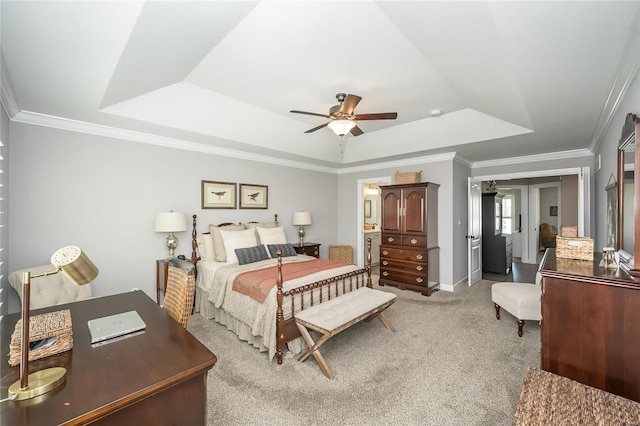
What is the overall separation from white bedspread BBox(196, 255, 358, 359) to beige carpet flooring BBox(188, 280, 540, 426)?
270 millimetres

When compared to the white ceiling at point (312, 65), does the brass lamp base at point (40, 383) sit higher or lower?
lower

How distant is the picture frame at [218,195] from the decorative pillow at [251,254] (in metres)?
1.04

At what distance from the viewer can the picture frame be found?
14.4 feet

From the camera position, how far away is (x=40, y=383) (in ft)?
3.24

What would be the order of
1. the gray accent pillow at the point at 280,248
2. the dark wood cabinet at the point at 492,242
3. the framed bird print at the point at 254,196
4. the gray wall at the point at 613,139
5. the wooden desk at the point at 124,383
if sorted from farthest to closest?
the dark wood cabinet at the point at 492,242
the framed bird print at the point at 254,196
the gray accent pillow at the point at 280,248
the gray wall at the point at 613,139
the wooden desk at the point at 124,383

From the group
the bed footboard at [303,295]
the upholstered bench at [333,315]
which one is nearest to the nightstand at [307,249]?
the bed footboard at [303,295]

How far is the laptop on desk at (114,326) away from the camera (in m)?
1.39

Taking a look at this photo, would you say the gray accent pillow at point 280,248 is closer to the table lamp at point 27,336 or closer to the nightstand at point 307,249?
the nightstand at point 307,249

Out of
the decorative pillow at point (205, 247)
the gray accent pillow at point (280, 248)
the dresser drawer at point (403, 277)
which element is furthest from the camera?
the dresser drawer at point (403, 277)

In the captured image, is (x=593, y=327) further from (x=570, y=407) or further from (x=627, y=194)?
(x=627, y=194)

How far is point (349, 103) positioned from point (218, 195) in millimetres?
2759

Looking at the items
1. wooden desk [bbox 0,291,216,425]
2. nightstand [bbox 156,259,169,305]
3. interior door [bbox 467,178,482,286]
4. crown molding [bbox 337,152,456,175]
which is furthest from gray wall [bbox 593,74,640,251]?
nightstand [bbox 156,259,169,305]

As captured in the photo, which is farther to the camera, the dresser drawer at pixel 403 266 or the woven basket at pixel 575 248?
the dresser drawer at pixel 403 266

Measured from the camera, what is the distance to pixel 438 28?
6.38 feet
